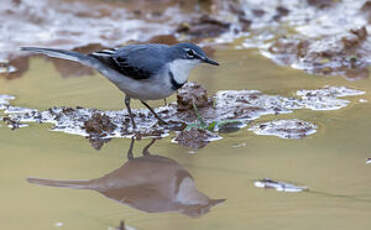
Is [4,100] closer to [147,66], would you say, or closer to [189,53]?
[147,66]

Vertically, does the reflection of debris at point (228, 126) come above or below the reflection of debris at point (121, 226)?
above

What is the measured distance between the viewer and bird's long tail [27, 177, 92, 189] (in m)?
4.61

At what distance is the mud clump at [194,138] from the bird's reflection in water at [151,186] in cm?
34

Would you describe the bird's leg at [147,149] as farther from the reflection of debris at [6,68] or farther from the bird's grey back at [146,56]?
the reflection of debris at [6,68]

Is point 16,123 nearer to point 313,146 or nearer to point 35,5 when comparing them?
point 313,146

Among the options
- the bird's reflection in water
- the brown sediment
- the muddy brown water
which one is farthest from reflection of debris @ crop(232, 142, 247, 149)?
the brown sediment

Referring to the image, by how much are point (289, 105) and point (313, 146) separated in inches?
44.9

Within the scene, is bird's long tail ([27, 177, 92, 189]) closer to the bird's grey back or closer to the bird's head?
the bird's grey back

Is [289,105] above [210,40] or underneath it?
underneath

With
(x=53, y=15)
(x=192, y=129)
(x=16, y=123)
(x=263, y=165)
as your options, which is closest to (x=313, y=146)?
(x=263, y=165)

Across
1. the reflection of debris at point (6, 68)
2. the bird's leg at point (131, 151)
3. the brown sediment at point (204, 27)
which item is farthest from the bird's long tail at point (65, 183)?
the brown sediment at point (204, 27)

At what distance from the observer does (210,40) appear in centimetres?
909

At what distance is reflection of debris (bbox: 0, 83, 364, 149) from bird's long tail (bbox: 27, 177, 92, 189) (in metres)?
0.98

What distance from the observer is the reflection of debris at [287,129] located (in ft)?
18.2
